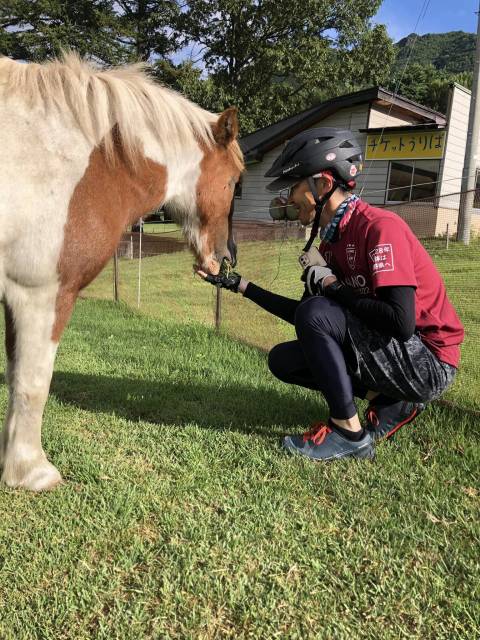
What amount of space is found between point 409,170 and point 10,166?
53.0ft

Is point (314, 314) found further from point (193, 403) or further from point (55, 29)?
point (55, 29)

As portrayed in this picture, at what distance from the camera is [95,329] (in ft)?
20.3

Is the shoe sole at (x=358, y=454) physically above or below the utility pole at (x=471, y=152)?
below

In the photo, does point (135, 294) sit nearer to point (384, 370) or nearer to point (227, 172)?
point (227, 172)

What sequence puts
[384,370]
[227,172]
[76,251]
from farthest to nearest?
[227,172] → [384,370] → [76,251]

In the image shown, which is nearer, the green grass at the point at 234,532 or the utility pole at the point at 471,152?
the green grass at the point at 234,532

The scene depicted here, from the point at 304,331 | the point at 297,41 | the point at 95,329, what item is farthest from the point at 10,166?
the point at 297,41

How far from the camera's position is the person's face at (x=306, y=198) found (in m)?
2.65

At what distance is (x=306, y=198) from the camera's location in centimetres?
271

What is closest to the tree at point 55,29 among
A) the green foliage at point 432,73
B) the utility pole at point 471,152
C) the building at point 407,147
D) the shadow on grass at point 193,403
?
the building at point 407,147

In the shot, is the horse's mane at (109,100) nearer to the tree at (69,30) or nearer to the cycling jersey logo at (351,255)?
the cycling jersey logo at (351,255)

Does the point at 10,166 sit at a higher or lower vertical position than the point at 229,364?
higher

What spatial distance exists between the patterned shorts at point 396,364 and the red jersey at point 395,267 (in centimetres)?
9

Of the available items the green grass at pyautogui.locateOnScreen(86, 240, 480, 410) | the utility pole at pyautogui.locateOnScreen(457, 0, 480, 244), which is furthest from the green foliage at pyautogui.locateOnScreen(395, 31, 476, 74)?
the green grass at pyautogui.locateOnScreen(86, 240, 480, 410)
